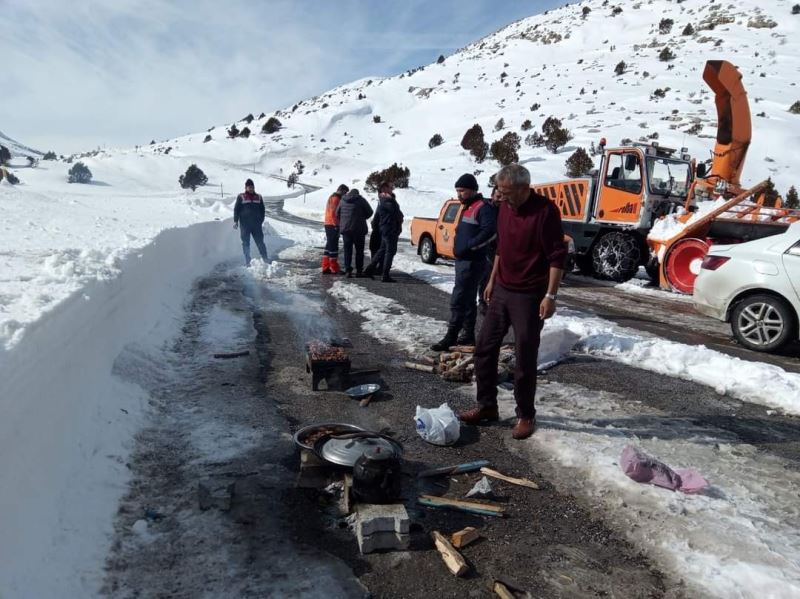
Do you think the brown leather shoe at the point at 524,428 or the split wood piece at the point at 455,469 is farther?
the brown leather shoe at the point at 524,428

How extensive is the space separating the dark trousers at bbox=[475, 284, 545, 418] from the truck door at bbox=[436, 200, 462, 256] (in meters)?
9.57

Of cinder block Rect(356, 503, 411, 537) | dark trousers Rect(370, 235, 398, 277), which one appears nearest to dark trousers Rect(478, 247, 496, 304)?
dark trousers Rect(370, 235, 398, 277)

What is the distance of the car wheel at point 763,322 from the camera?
23.2ft

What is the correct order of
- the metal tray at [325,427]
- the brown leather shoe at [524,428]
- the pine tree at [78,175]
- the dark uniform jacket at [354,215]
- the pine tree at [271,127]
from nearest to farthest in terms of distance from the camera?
the metal tray at [325,427] < the brown leather shoe at [524,428] < the dark uniform jacket at [354,215] < the pine tree at [78,175] < the pine tree at [271,127]

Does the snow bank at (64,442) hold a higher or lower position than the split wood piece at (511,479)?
higher

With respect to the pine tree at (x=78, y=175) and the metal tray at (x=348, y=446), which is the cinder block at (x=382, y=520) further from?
the pine tree at (x=78, y=175)

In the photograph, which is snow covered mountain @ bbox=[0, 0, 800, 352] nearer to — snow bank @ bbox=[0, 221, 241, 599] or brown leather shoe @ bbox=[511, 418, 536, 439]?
snow bank @ bbox=[0, 221, 241, 599]

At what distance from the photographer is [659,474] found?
3.63 metres

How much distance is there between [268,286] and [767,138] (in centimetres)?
3247

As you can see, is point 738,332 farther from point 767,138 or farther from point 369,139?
point 369,139

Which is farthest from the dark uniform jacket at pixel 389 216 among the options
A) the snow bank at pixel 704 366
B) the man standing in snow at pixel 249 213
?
the snow bank at pixel 704 366

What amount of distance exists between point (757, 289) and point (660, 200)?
6.06 meters

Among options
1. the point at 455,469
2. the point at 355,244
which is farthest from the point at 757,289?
the point at 355,244

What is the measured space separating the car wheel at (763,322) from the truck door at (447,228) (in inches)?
294
